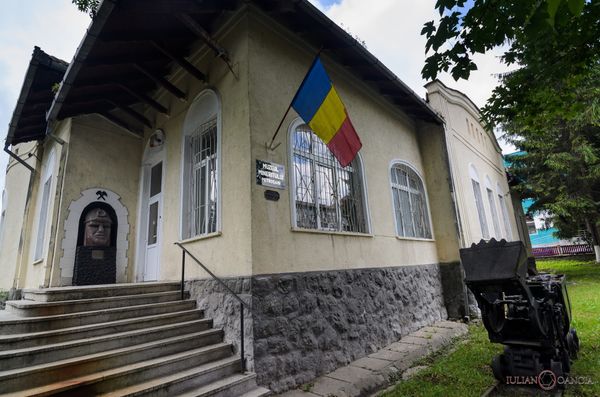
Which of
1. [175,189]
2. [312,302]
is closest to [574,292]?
[312,302]

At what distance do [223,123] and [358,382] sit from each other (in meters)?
4.46

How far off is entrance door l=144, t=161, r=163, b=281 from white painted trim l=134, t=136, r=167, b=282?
59 millimetres

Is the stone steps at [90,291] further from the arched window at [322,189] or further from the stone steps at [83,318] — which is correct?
the arched window at [322,189]

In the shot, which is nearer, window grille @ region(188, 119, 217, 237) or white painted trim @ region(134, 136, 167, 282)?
window grille @ region(188, 119, 217, 237)

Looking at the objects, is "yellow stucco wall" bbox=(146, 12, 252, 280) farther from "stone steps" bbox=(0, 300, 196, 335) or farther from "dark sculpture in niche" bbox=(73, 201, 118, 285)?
"dark sculpture in niche" bbox=(73, 201, 118, 285)

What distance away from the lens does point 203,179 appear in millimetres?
5938

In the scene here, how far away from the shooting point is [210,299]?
4.83m

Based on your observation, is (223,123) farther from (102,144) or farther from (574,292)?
(574,292)

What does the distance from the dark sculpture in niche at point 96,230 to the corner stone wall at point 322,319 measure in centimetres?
454

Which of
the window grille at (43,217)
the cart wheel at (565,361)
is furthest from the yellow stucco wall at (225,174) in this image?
the cart wheel at (565,361)

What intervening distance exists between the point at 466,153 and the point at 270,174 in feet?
28.9

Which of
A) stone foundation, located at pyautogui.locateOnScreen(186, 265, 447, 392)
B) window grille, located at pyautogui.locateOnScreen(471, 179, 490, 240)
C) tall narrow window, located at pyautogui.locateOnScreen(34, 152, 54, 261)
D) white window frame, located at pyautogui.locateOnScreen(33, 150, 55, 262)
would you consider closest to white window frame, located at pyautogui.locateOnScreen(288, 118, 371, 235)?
stone foundation, located at pyautogui.locateOnScreen(186, 265, 447, 392)

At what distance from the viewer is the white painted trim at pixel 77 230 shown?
6.62m

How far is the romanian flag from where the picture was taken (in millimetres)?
4492
